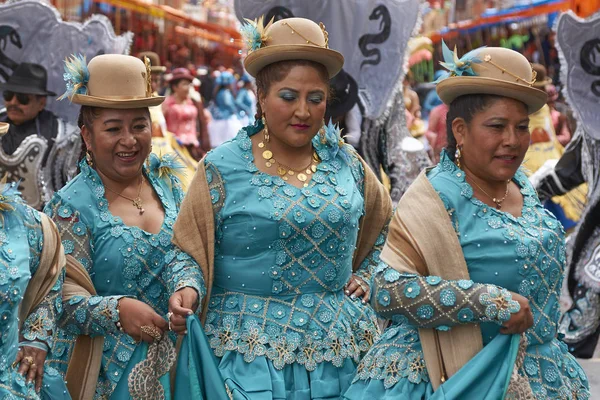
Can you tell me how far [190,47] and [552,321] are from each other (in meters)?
19.8

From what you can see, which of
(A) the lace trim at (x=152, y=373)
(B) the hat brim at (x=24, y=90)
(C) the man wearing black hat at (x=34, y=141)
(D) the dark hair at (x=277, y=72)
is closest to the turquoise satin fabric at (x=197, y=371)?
(A) the lace trim at (x=152, y=373)

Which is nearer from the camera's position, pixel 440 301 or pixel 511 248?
pixel 440 301

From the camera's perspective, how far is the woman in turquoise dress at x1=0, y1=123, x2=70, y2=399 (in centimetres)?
389

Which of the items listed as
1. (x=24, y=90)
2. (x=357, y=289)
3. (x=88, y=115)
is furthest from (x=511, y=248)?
(x=24, y=90)

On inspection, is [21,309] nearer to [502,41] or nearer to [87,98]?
[87,98]

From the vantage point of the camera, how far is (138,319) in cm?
479

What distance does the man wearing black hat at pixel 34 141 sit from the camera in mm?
8469

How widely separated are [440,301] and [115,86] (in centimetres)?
200

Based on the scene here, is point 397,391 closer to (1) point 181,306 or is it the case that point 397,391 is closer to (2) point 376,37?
(1) point 181,306

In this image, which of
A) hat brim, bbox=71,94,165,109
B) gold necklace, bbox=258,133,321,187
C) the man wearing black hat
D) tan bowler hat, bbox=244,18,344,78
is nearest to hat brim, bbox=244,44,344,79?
tan bowler hat, bbox=244,18,344,78

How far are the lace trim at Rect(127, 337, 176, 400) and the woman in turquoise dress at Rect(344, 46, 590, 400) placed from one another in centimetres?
81

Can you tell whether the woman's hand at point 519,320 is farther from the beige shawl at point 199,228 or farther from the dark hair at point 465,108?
Result: the beige shawl at point 199,228

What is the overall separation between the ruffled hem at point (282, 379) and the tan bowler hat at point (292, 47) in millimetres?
1240

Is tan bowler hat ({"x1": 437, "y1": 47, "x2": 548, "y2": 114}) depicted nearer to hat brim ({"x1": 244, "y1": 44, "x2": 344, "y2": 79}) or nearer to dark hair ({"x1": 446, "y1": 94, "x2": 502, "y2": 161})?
dark hair ({"x1": 446, "y1": 94, "x2": 502, "y2": 161})
